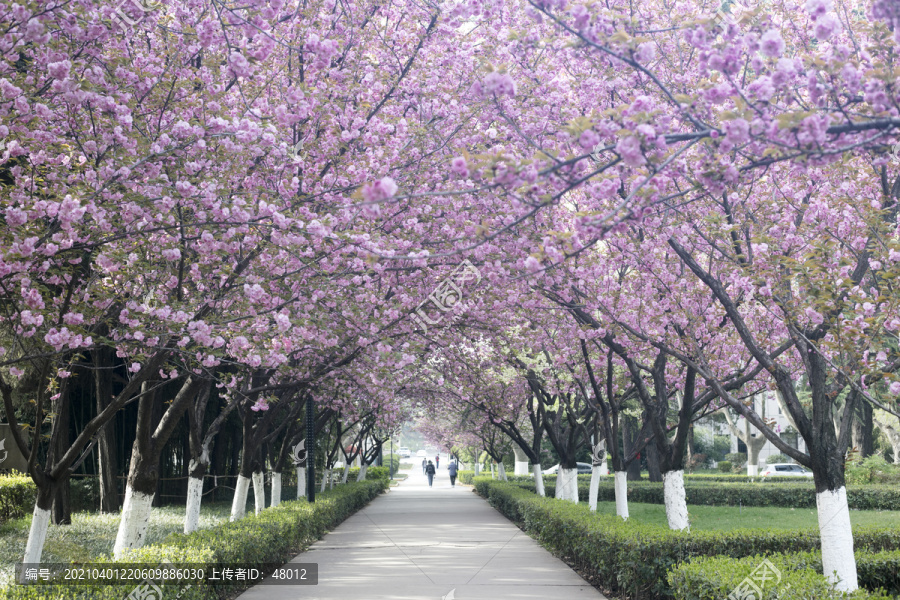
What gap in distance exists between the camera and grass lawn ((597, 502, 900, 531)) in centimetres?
1781

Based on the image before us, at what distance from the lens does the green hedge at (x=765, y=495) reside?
22484mm

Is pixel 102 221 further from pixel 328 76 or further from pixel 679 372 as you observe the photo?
pixel 679 372

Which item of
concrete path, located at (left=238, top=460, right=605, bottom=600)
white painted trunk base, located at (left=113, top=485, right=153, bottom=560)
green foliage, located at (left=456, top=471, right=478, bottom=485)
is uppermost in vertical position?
white painted trunk base, located at (left=113, top=485, right=153, bottom=560)

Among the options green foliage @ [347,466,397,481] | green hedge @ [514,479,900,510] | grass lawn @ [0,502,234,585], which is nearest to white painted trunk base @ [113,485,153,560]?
grass lawn @ [0,502,234,585]

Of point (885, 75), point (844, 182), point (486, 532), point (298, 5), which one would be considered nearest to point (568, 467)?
point (486, 532)

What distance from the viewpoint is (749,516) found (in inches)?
801

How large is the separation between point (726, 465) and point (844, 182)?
136 ft

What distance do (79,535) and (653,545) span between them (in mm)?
9835

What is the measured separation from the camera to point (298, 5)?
832 centimetres

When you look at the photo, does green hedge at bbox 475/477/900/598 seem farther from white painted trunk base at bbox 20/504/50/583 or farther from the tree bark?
white painted trunk base at bbox 20/504/50/583

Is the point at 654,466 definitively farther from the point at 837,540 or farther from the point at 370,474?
the point at 837,540

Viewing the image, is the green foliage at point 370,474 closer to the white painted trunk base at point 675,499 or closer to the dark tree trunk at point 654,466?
the dark tree trunk at point 654,466

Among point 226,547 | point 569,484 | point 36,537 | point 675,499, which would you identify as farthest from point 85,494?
point 675,499

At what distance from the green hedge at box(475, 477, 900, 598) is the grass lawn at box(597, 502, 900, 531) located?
23.0ft
